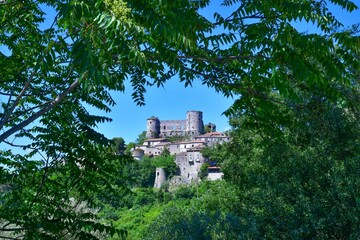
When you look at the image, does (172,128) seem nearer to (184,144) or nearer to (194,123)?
(194,123)

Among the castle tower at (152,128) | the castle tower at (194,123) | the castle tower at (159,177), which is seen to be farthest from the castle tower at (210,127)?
the castle tower at (159,177)

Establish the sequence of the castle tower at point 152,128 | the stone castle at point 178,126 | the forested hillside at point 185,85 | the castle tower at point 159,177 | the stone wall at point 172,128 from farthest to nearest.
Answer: the stone wall at point 172,128
the castle tower at point 152,128
the stone castle at point 178,126
the castle tower at point 159,177
the forested hillside at point 185,85

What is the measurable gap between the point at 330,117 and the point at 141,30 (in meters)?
8.52

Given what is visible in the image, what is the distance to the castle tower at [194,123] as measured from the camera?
113150mm

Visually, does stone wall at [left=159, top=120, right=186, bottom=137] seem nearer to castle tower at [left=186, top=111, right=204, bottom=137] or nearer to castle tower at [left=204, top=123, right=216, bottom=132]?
castle tower at [left=186, top=111, right=204, bottom=137]

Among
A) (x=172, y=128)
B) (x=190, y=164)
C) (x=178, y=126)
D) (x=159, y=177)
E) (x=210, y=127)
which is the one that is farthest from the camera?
(x=210, y=127)

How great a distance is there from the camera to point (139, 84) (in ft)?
17.3

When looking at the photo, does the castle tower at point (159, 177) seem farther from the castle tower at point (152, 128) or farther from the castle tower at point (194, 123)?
the castle tower at point (152, 128)

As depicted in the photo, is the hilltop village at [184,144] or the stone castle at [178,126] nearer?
the hilltop village at [184,144]

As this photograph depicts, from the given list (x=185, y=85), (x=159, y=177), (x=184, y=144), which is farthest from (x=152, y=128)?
(x=185, y=85)

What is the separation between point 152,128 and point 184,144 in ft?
77.4

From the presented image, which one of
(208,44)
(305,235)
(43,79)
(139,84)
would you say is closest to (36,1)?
(43,79)

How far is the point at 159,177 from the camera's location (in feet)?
264

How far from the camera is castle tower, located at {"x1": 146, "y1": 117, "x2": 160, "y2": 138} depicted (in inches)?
4549
